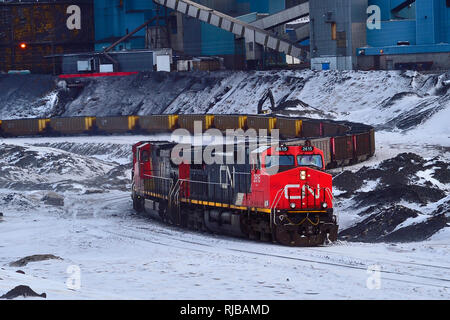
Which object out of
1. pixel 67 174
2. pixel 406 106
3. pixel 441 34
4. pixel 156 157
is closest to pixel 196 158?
pixel 156 157

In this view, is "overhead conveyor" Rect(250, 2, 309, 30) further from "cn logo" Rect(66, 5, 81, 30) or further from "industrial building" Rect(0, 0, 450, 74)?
"cn logo" Rect(66, 5, 81, 30)

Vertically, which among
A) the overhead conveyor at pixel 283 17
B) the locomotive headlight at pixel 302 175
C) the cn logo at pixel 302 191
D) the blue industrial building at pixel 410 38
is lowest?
A: the cn logo at pixel 302 191

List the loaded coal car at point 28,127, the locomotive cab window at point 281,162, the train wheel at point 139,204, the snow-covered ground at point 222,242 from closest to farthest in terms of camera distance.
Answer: the snow-covered ground at point 222,242, the locomotive cab window at point 281,162, the train wheel at point 139,204, the loaded coal car at point 28,127

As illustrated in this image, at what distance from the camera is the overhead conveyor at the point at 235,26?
91062 millimetres

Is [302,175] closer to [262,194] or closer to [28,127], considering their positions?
[262,194]

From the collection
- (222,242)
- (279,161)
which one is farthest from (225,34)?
(279,161)

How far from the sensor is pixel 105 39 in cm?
11344

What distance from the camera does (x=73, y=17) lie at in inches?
4439

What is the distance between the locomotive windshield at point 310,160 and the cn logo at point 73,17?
90205 millimetres

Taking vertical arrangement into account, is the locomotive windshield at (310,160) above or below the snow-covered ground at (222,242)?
above

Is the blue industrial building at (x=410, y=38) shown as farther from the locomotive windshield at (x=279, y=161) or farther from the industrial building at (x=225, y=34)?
the locomotive windshield at (x=279, y=161)

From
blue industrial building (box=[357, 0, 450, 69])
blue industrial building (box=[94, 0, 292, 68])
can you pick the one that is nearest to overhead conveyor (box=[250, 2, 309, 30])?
blue industrial building (box=[94, 0, 292, 68])

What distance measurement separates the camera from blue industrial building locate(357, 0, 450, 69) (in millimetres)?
79875

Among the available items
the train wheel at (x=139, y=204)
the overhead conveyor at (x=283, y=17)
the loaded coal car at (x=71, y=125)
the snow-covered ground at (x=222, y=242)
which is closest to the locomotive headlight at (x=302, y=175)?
the snow-covered ground at (x=222, y=242)
